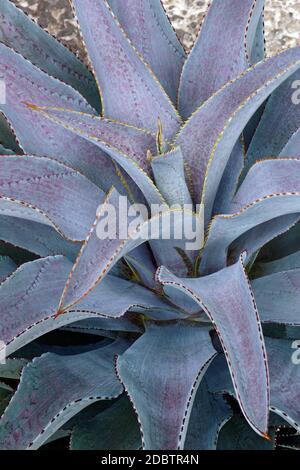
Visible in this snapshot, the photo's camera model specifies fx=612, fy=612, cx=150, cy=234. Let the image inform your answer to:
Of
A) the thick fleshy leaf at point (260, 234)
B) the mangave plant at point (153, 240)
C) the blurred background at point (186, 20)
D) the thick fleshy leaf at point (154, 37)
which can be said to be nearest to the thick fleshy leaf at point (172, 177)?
the mangave plant at point (153, 240)

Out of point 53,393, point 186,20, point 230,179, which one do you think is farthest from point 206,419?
point 186,20

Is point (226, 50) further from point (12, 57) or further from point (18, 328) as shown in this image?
point (18, 328)

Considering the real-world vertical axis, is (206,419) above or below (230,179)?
below

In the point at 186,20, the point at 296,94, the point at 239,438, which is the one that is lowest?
the point at 239,438

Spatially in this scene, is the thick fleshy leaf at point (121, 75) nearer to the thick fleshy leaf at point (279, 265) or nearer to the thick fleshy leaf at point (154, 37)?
the thick fleshy leaf at point (154, 37)
